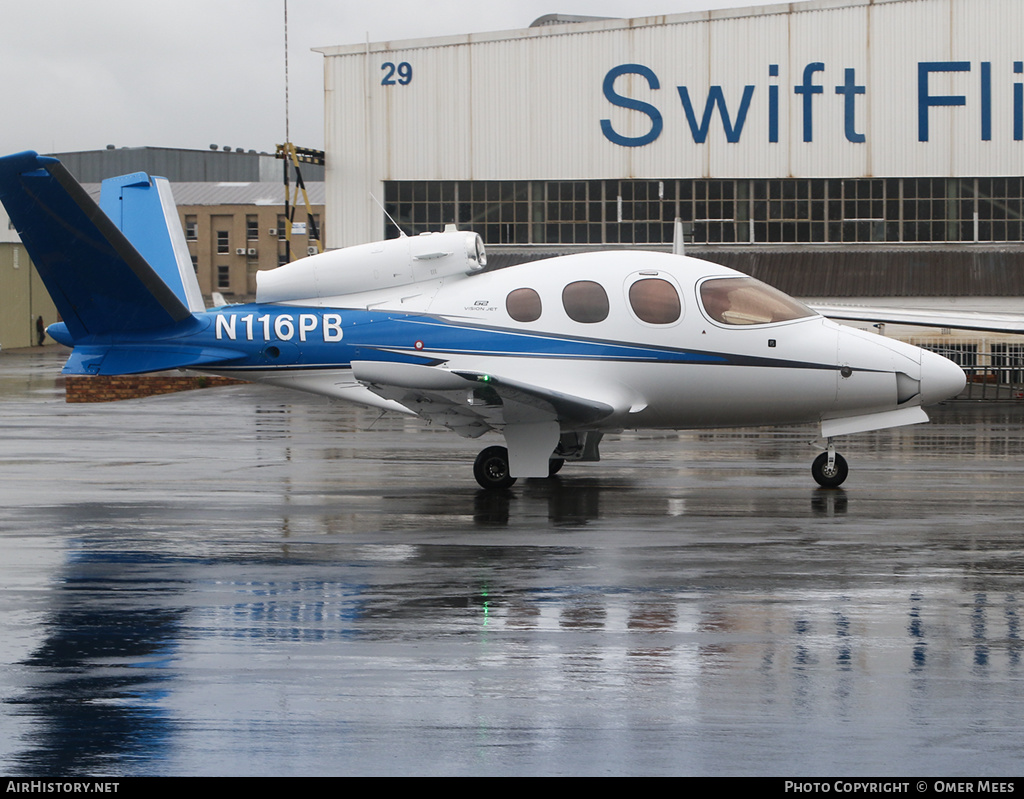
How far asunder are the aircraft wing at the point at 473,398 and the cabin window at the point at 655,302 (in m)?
1.13

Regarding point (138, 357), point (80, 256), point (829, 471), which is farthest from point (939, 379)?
point (80, 256)

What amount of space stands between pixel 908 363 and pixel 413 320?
5.76 metres

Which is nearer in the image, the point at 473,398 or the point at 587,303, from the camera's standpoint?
the point at 473,398

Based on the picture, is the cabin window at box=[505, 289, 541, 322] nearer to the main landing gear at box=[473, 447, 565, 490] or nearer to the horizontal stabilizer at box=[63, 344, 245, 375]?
the main landing gear at box=[473, 447, 565, 490]

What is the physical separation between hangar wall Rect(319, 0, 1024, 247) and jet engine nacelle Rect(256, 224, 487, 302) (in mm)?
28309

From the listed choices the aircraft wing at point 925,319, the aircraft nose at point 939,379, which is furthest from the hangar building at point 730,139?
the aircraft nose at point 939,379

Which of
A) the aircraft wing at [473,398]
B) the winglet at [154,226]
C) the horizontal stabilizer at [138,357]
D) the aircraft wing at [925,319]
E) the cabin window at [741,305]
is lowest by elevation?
the aircraft wing at [473,398]

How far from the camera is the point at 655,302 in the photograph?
14336mm

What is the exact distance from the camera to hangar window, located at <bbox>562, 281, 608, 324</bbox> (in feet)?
47.2

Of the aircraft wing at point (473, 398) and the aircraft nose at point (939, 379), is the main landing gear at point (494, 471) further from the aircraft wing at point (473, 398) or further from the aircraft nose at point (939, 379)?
the aircraft nose at point (939, 379)

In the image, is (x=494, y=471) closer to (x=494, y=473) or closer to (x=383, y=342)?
(x=494, y=473)

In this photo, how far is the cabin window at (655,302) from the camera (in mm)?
14320

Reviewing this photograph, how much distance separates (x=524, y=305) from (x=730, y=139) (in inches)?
1146

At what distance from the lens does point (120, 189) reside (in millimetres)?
17750
